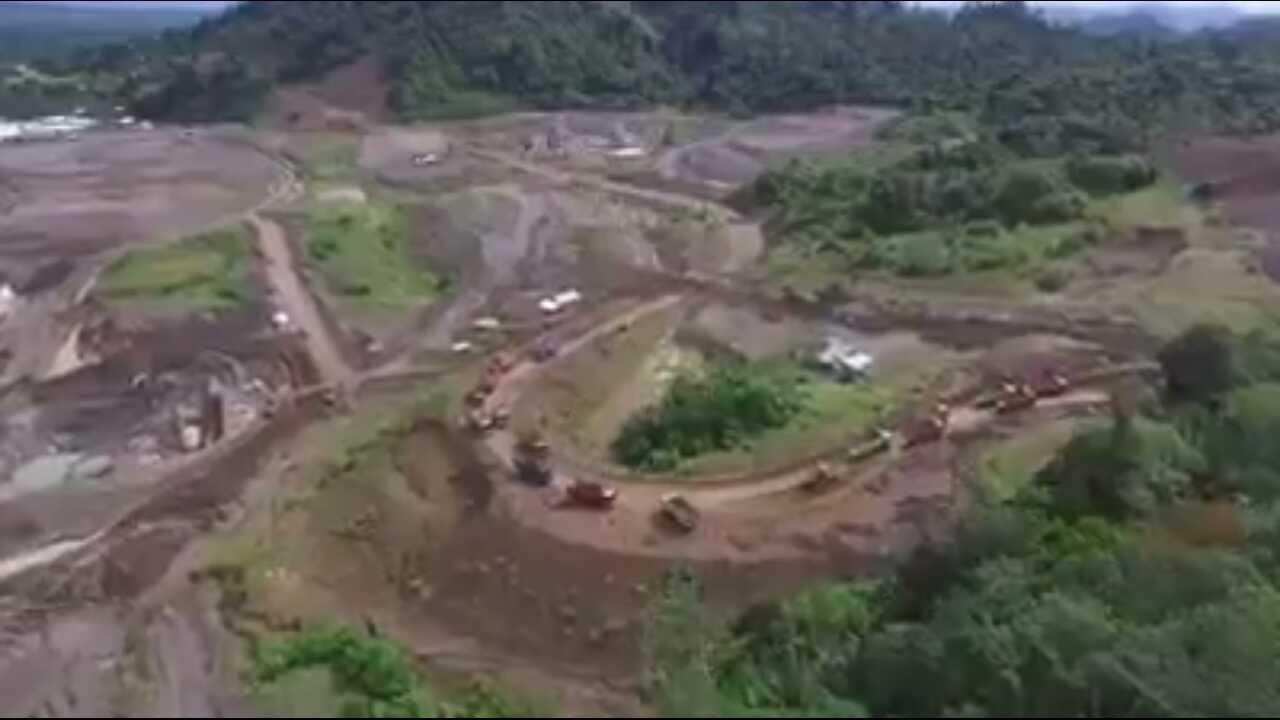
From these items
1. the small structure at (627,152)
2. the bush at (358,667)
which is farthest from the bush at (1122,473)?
the small structure at (627,152)

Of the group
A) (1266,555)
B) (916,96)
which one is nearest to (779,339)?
(1266,555)

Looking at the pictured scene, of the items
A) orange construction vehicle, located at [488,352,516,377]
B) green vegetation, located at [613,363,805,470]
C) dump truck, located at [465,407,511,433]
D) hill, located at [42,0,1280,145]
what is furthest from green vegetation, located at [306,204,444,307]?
hill, located at [42,0,1280,145]

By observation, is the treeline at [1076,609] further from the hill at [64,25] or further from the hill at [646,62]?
the hill at [64,25]

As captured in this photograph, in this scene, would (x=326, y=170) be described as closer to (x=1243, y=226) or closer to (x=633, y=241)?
(x=633, y=241)

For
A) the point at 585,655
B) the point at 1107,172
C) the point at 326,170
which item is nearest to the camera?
the point at 585,655

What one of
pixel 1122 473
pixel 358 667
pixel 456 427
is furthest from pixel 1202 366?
pixel 358 667

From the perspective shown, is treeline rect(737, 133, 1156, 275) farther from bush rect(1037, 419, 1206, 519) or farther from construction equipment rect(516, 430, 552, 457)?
bush rect(1037, 419, 1206, 519)

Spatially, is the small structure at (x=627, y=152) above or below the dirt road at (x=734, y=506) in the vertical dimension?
below
